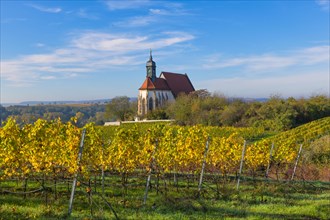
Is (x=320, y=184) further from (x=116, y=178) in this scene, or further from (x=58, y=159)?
(x=58, y=159)

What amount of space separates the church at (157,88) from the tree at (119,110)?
1.99 metres

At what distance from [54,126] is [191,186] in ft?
16.1

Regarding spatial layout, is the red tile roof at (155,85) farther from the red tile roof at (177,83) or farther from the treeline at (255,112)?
the treeline at (255,112)

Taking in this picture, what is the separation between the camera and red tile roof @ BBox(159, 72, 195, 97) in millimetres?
65000

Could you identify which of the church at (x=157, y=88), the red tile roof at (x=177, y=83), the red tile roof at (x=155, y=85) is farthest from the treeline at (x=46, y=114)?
the red tile roof at (x=177, y=83)

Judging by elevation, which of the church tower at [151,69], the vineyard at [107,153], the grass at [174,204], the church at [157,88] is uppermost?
the church tower at [151,69]

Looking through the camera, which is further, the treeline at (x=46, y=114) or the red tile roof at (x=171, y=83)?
the red tile roof at (x=171, y=83)

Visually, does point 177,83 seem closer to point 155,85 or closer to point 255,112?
point 155,85

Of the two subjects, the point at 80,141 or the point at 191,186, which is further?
the point at 191,186

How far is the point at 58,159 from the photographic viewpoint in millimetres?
6777

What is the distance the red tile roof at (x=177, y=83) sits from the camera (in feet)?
213

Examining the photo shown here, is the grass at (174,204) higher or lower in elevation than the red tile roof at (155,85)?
lower

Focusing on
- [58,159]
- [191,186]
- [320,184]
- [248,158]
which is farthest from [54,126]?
[320,184]

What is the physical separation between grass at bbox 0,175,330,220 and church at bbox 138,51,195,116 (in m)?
47.7
